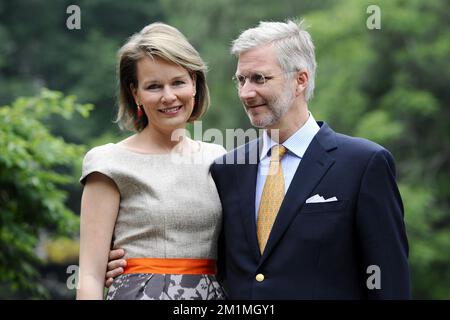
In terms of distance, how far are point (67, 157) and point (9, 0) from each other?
79.5 ft

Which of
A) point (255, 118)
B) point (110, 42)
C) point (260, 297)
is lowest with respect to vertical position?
point (260, 297)

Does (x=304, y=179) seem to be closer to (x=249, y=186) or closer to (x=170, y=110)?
(x=249, y=186)

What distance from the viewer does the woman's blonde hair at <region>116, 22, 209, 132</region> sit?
4820 millimetres

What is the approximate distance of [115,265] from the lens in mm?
4762

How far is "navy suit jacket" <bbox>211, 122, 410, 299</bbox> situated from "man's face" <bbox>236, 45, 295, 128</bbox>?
32cm

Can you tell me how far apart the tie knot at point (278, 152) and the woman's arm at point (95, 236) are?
0.84 metres

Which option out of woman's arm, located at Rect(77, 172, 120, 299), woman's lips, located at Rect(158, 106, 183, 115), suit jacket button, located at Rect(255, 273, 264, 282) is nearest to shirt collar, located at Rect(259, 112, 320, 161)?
woman's lips, located at Rect(158, 106, 183, 115)

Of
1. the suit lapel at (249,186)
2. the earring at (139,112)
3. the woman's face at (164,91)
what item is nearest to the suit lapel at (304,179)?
the suit lapel at (249,186)

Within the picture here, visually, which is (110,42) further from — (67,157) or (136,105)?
(136,105)

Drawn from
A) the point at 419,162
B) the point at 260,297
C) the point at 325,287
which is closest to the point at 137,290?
the point at 260,297

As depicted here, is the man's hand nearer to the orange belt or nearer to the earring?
the orange belt

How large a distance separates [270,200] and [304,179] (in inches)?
7.9

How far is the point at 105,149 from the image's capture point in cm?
491

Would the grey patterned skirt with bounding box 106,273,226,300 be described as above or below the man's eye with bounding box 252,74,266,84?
below
